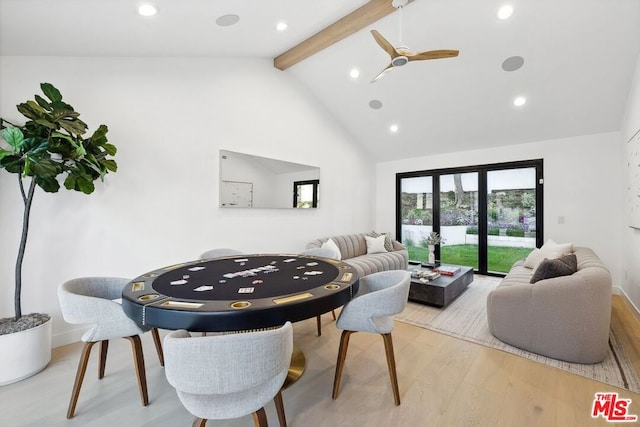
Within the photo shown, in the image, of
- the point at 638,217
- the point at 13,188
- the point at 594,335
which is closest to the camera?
the point at 594,335

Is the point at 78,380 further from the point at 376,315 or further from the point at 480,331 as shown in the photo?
the point at 480,331

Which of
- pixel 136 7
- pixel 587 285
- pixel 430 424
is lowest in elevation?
pixel 430 424

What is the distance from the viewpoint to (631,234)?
3.35m

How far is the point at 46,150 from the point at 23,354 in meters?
1.57

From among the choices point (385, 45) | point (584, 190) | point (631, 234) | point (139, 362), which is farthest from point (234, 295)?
point (584, 190)

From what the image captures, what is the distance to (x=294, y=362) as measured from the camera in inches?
89.5

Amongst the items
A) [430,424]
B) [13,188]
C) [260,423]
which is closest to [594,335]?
[430,424]

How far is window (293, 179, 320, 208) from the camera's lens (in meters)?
4.71

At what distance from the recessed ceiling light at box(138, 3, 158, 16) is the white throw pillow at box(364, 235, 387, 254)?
4429 mm

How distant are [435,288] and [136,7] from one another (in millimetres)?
4171

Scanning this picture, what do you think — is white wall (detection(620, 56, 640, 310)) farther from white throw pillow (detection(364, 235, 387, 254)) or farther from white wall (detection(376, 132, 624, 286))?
white throw pillow (detection(364, 235, 387, 254))

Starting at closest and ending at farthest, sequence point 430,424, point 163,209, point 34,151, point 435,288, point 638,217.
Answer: point 430,424 → point 34,151 → point 638,217 → point 163,209 → point 435,288

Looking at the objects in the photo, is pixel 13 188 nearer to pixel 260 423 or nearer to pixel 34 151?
pixel 34 151

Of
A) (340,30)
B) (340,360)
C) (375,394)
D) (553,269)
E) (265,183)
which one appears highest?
(340,30)
